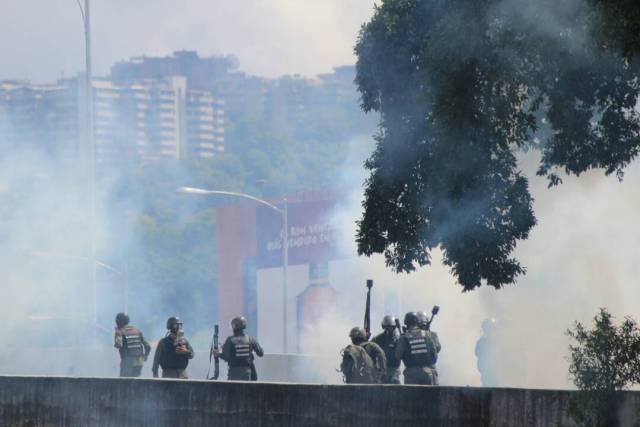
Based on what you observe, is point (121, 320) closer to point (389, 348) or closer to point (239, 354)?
point (239, 354)

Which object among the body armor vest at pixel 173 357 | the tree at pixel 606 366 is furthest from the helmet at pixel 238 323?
the tree at pixel 606 366

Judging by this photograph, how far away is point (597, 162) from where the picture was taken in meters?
16.2

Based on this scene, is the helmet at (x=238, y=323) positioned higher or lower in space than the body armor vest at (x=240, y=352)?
higher

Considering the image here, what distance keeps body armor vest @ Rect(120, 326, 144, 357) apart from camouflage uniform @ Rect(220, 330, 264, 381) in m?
1.95

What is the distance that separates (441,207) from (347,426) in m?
2.89

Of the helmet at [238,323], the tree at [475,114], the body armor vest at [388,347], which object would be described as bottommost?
the body armor vest at [388,347]

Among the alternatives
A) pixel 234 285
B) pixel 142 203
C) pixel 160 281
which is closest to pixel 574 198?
pixel 234 285

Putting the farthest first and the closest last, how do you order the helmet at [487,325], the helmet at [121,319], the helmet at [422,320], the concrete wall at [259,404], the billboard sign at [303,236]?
the billboard sign at [303,236] → the helmet at [487,325] → the helmet at [121,319] → the helmet at [422,320] → the concrete wall at [259,404]

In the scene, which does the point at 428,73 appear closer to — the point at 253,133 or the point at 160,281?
the point at 160,281

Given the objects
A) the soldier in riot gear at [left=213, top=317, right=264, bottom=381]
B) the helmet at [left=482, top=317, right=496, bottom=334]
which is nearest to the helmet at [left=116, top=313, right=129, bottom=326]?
the soldier in riot gear at [left=213, top=317, right=264, bottom=381]

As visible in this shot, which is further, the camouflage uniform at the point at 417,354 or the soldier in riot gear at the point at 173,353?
the soldier in riot gear at the point at 173,353

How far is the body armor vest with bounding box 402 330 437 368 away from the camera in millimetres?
18719

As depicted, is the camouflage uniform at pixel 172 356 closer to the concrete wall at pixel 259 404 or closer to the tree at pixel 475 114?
the concrete wall at pixel 259 404

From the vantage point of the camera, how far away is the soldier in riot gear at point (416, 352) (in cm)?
1870
